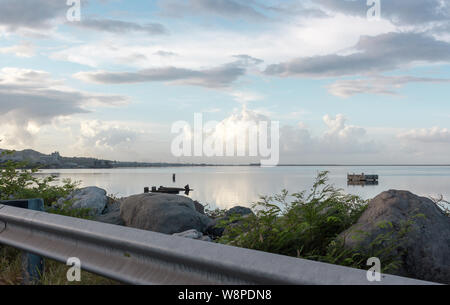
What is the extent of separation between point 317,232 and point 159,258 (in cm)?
219

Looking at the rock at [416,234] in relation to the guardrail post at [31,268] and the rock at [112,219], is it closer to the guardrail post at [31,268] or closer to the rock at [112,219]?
the guardrail post at [31,268]

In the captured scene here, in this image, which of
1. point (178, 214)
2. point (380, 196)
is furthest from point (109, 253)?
point (178, 214)

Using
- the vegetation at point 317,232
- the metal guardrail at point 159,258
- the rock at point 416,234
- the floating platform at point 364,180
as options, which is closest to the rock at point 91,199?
the metal guardrail at point 159,258

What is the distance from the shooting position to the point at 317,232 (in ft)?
14.7

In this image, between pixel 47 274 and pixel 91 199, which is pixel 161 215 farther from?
pixel 47 274

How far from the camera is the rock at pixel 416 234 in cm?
405

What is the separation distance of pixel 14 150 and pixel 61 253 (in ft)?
24.1

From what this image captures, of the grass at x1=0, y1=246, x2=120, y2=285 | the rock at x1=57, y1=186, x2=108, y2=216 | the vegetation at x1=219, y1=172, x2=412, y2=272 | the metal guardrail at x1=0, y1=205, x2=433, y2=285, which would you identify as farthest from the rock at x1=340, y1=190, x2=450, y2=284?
the rock at x1=57, y1=186, x2=108, y2=216

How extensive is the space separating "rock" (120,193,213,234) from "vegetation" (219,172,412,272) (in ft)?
14.6

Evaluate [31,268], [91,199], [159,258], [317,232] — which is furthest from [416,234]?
[91,199]

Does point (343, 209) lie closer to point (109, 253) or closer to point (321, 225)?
point (321, 225)

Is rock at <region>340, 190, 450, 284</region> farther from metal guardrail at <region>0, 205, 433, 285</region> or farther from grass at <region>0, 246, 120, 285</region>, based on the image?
grass at <region>0, 246, 120, 285</region>

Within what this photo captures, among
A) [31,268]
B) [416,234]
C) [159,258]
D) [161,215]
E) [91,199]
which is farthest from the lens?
[91,199]

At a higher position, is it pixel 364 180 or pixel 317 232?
pixel 317 232
